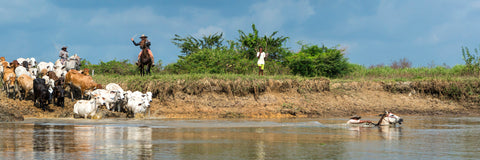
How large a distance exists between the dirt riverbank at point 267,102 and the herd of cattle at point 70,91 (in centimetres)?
50

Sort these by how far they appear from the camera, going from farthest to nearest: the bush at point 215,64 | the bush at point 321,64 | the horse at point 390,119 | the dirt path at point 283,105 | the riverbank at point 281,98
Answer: the bush at point 321,64
the bush at point 215,64
the riverbank at point 281,98
the dirt path at point 283,105
the horse at point 390,119

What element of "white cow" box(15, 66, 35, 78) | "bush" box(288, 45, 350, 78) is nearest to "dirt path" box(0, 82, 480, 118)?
"white cow" box(15, 66, 35, 78)

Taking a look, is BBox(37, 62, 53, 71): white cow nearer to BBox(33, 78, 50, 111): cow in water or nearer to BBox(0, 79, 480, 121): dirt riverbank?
BBox(0, 79, 480, 121): dirt riverbank

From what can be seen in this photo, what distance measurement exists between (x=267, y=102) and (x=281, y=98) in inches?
32.2

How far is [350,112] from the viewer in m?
25.3

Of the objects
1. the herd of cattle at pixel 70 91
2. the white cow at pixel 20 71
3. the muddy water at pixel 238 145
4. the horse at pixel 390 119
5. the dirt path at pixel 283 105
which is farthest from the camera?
the white cow at pixel 20 71

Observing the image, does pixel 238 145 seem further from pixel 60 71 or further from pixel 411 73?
pixel 411 73

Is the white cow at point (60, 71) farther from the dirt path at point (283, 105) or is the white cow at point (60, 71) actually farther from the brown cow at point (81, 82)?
the dirt path at point (283, 105)

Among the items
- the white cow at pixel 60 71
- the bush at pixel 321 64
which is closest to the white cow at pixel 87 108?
the white cow at pixel 60 71

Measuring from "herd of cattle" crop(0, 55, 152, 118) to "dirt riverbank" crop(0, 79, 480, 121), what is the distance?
50cm

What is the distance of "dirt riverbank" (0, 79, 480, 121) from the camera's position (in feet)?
78.1

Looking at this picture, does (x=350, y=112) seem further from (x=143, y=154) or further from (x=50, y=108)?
(x=143, y=154)

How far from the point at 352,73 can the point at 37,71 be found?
20069 mm

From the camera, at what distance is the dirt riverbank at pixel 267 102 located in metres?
23.8
